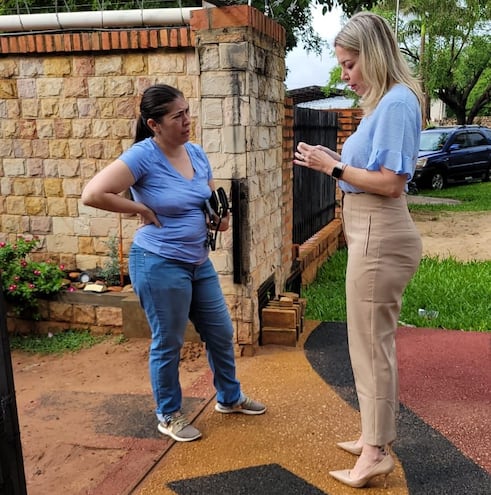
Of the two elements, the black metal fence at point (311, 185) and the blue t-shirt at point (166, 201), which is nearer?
the blue t-shirt at point (166, 201)

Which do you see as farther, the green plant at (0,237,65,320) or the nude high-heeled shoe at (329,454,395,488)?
the green plant at (0,237,65,320)

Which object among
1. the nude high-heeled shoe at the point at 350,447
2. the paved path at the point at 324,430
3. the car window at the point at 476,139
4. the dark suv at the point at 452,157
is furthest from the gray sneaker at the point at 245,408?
the car window at the point at 476,139

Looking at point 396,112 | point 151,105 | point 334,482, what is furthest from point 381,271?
point 151,105

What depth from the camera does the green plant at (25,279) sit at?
5133mm

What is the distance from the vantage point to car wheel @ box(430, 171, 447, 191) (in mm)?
15953

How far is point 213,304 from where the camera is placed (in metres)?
3.28

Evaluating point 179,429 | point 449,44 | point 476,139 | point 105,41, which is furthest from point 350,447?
point 449,44

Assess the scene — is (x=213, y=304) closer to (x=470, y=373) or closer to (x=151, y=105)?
(x=151, y=105)

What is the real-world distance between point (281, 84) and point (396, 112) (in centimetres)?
292

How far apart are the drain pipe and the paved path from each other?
287 centimetres

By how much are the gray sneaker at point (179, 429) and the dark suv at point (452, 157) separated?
13.5 m

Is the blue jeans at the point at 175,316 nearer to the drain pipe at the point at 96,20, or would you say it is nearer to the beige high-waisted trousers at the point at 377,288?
the beige high-waisted trousers at the point at 377,288

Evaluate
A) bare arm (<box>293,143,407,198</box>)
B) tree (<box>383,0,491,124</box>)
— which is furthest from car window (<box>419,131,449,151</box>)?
bare arm (<box>293,143,407,198</box>)

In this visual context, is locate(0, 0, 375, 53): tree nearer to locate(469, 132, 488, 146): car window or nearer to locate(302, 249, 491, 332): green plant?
locate(302, 249, 491, 332): green plant
